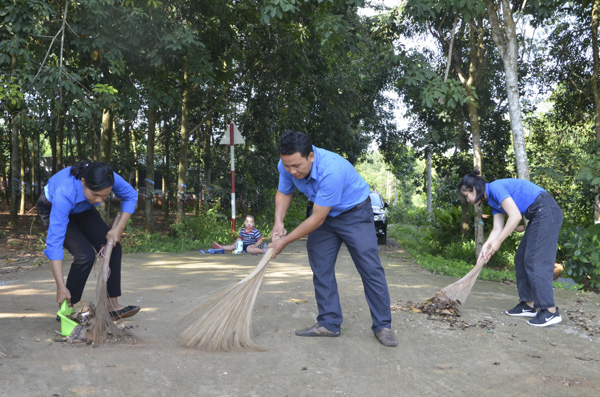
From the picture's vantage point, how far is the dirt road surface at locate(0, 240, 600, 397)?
11.0 feet

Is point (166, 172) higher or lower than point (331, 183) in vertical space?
higher

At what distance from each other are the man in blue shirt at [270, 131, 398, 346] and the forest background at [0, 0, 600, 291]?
4344 millimetres

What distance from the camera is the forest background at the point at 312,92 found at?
8367 mm

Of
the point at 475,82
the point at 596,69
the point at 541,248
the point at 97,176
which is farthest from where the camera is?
the point at 596,69

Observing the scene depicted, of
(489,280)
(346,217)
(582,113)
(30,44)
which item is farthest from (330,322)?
(582,113)

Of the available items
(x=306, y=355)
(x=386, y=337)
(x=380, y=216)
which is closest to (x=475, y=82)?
(x=380, y=216)

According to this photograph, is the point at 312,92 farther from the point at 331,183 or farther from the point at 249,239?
the point at 331,183

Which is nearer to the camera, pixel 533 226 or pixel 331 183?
pixel 331 183

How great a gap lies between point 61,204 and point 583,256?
6620mm

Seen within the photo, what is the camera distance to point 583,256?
7.48 metres

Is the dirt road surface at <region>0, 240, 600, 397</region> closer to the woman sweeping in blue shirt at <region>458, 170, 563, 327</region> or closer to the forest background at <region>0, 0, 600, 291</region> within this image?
the woman sweeping in blue shirt at <region>458, 170, 563, 327</region>

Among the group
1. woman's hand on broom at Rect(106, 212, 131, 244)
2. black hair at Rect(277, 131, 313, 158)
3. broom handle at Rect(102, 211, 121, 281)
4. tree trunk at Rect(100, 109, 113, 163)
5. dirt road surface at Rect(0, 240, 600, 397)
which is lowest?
dirt road surface at Rect(0, 240, 600, 397)

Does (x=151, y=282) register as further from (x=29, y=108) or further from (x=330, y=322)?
(x=29, y=108)

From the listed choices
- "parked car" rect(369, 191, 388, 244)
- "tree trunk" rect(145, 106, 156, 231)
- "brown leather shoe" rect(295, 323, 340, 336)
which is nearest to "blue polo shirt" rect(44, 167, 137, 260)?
"brown leather shoe" rect(295, 323, 340, 336)
